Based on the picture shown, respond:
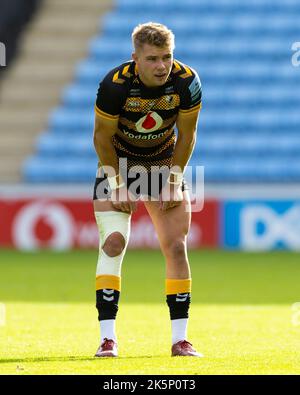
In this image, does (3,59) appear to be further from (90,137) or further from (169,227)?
(169,227)

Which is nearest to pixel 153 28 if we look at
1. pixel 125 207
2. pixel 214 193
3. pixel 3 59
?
pixel 125 207

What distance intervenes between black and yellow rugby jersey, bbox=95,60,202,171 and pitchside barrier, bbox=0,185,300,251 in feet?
31.9

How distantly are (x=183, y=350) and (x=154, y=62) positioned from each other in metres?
1.68

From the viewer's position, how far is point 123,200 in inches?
267

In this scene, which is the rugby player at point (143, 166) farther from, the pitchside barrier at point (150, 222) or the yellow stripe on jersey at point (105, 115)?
the pitchside barrier at point (150, 222)

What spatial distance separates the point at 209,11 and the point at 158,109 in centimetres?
1466

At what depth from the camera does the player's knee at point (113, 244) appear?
6727 mm

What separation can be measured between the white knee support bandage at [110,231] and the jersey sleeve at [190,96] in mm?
741

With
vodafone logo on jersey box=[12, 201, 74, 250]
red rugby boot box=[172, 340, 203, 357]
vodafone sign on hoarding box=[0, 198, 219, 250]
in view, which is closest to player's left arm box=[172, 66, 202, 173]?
red rugby boot box=[172, 340, 203, 357]

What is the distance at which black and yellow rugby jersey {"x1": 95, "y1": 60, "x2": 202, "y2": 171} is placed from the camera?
6.55 metres

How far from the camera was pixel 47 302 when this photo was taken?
10.6 meters
